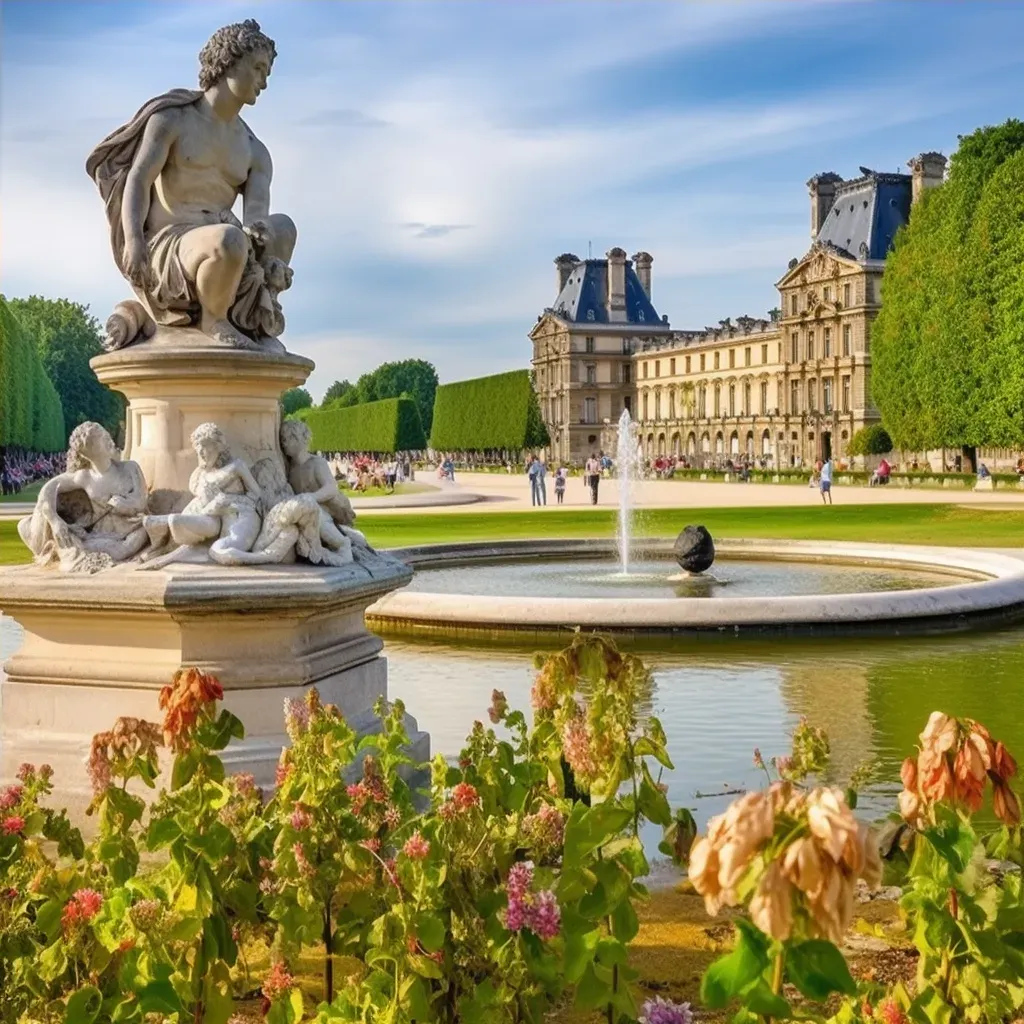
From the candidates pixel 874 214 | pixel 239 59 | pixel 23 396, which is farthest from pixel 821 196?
pixel 239 59

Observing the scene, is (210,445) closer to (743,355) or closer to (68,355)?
(68,355)

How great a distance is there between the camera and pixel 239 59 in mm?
5262

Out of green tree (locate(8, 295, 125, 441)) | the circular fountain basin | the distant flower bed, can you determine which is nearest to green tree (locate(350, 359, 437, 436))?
green tree (locate(8, 295, 125, 441))

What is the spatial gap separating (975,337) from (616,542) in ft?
87.6

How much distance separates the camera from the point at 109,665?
16.1 ft

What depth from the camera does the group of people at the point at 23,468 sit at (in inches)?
1724

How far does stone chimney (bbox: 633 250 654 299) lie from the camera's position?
97.6 metres

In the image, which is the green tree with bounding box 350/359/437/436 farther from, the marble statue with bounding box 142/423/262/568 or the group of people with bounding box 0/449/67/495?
the marble statue with bounding box 142/423/262/568

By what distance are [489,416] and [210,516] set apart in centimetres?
7745

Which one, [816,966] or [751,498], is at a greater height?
[816,966]

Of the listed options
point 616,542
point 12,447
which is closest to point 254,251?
point 616,542

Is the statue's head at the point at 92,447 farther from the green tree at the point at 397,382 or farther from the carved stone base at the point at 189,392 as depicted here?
the green tree at the point at 397,382

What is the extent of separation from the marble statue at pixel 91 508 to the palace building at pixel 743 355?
203ft

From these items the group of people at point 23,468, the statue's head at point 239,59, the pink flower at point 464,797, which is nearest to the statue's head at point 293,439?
the statue's head at point 239,59
